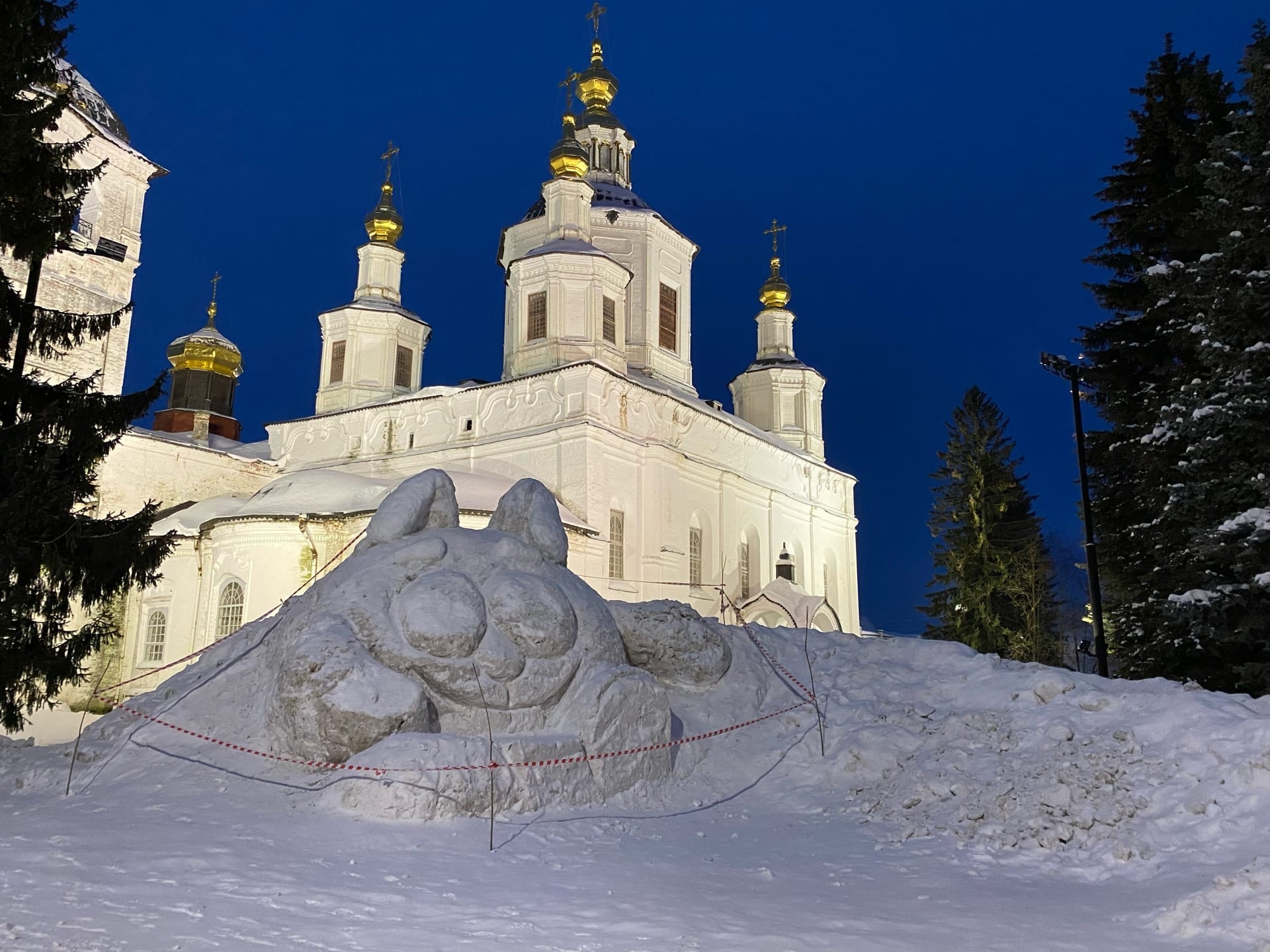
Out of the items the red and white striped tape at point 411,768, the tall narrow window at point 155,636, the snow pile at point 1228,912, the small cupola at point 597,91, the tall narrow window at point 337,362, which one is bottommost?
the snow pile at point 1228,912

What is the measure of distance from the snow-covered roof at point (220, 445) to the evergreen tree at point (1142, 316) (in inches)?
967

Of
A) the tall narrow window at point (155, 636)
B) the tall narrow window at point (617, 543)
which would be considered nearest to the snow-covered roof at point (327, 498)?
the tall narrow window at point (617, 543)

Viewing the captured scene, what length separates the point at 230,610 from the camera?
24.4m

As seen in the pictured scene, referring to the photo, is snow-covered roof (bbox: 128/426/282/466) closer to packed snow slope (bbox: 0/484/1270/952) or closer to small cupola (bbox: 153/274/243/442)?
small cupola (bbox: 153/274/243/442)

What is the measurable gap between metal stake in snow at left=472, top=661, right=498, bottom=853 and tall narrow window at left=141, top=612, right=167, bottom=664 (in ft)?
63.9

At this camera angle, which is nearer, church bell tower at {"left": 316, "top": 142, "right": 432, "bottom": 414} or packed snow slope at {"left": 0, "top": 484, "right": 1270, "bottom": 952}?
packed snow slope at {"left": 0, "top": 484, "right": 1270, "bottom": 952}

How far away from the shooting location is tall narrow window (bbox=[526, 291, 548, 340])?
96.1ft

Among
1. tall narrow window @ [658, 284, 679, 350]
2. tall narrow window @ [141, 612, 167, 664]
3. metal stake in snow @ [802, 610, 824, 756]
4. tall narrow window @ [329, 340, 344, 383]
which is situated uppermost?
tall narrow window @ [658, 284, 679, 350]

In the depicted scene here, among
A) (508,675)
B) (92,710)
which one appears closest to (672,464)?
(92,710)

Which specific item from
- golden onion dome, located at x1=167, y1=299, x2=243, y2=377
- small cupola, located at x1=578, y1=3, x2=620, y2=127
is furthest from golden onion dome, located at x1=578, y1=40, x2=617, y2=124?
golden onion dome, located at x1=167, y1=299, x2=243, y2=377

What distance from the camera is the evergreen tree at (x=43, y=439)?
874cm

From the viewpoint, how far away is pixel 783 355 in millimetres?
39062

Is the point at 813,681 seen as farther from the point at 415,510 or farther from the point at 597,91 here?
the point at 597,91

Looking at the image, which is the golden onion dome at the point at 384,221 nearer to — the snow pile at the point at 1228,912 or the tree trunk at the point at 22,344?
the tree trunk at the point at 22,344
